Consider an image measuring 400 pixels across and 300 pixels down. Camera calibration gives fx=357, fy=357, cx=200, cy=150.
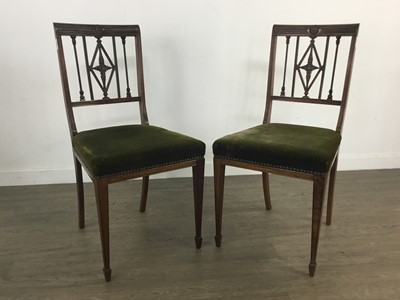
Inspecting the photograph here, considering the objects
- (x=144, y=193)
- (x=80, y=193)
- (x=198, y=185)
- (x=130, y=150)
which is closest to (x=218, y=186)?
(x=198, y=185)

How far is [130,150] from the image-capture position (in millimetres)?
1328

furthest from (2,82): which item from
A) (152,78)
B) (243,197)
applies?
(243,197)

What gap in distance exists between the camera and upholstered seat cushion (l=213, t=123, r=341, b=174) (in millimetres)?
1307

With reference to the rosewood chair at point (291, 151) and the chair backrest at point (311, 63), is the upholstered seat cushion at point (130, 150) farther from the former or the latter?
the chair backrest at point (311, 63)

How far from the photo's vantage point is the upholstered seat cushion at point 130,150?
4.22ft

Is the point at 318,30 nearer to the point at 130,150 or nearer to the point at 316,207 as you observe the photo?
the point at 316,207

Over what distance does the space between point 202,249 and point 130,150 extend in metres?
0.60

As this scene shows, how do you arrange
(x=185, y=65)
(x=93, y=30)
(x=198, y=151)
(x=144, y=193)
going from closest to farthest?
(x=198, y=151) < (x=93, y=30) < (x=144, y=193) < (x=185, y=65)

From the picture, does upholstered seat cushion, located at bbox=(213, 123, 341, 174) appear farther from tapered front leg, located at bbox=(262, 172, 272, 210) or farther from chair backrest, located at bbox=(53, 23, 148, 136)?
chair backrest, located at bbox=(53, 23, 148, 136)

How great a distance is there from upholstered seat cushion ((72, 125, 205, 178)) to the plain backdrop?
0.72 metres

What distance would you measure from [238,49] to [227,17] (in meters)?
0.19

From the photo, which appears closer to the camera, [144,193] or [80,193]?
[80,193]

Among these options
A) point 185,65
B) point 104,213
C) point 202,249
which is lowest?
point 202,249

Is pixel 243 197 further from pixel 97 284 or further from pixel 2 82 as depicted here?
pixel 2 82
